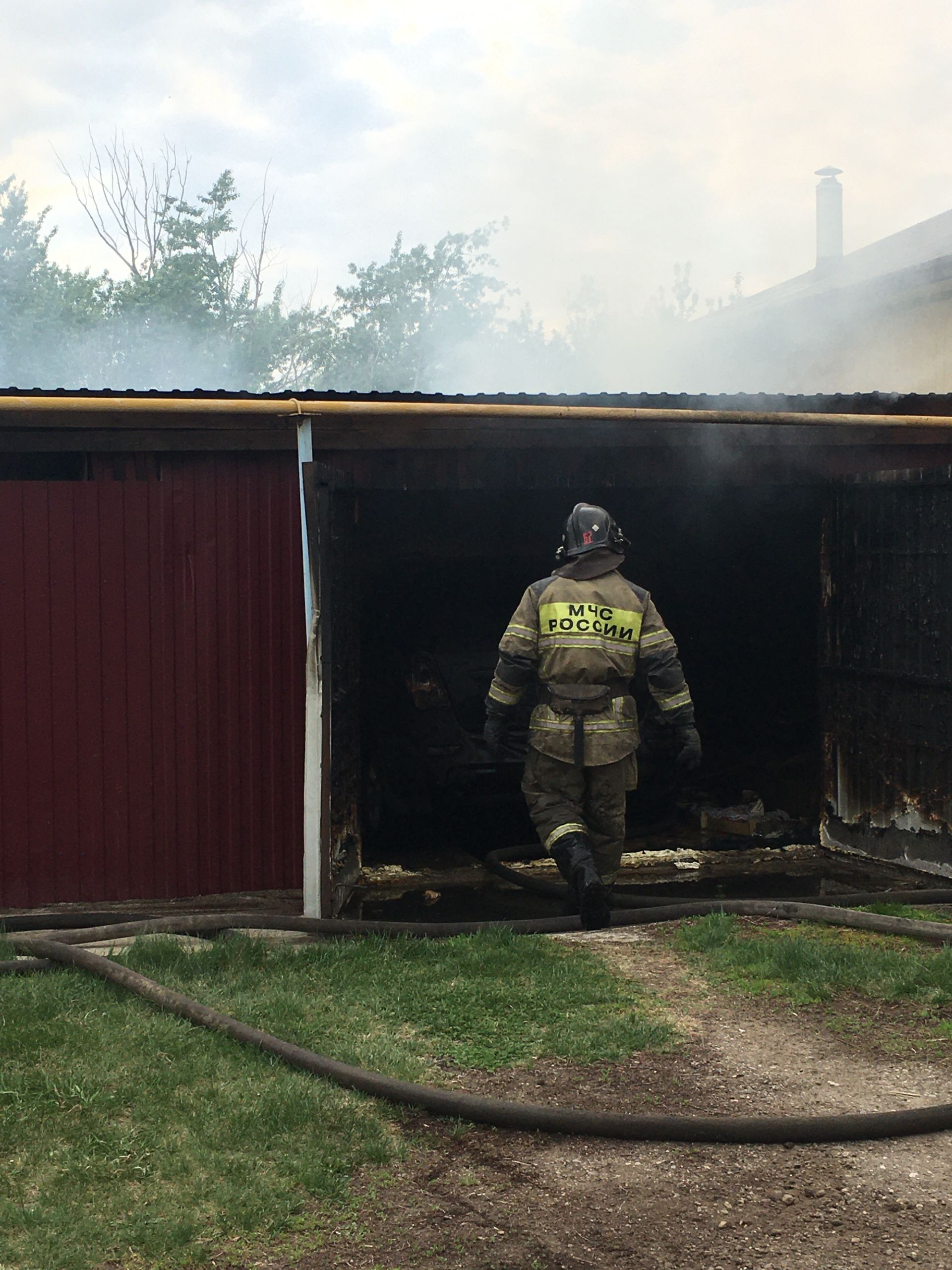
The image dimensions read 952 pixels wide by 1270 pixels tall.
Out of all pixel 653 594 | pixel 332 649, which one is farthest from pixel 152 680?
pixel 653 594

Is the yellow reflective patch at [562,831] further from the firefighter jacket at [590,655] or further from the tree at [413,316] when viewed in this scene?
the tree at [413,316]

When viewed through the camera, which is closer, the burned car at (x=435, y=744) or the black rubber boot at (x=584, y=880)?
the black rubber boot at (x=584, y=880)

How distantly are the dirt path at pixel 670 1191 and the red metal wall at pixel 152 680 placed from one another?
9.91 feet

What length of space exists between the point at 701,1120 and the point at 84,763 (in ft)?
13.7

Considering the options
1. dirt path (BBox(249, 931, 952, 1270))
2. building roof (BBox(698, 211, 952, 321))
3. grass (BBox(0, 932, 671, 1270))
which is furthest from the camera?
building roof (BBox(698, 211, 952, 321))

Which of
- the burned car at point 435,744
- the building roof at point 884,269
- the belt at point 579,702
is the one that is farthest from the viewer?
the building roof at point 884,269

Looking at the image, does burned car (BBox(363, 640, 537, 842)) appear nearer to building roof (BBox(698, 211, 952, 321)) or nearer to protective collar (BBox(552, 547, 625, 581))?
protective collar (BBox(552, 547, 625, 581))

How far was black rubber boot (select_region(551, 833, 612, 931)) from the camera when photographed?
18.3 feet

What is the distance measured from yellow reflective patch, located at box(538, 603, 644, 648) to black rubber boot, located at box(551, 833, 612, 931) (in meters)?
Answer: 1.00

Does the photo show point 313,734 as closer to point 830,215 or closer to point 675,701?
point 675,701

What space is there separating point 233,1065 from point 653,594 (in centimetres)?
714

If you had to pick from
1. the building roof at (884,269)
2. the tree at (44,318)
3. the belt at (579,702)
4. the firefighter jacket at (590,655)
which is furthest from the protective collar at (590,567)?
the tree at (44,318)

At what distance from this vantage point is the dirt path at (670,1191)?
2.87 metres

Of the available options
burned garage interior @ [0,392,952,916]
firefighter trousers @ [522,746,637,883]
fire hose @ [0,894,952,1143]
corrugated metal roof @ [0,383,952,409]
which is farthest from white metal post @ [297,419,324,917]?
firefighter trousers @ [522,746,637,883]
